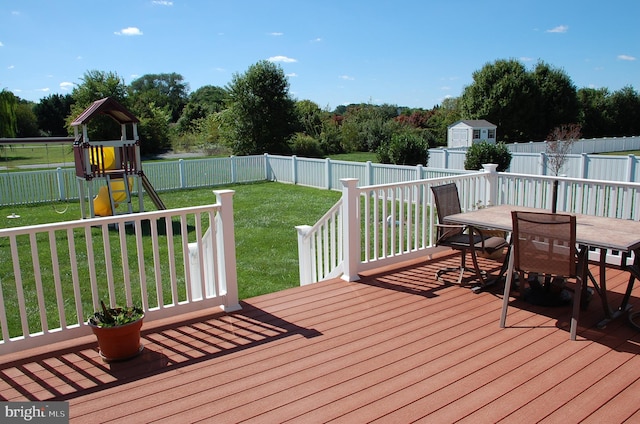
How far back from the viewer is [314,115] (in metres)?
27.7

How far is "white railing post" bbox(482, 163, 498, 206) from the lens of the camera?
5.60 meters

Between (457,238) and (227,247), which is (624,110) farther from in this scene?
(227,247)

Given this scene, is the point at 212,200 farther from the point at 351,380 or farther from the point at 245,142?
the point at 351,380

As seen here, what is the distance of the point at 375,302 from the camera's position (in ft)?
13.2

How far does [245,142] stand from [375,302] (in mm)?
16878

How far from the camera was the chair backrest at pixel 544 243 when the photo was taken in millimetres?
3227

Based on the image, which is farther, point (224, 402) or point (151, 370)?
point (151, 370)

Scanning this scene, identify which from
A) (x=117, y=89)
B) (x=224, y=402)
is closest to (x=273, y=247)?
(x=224, y=402)

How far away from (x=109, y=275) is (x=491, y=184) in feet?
14.0

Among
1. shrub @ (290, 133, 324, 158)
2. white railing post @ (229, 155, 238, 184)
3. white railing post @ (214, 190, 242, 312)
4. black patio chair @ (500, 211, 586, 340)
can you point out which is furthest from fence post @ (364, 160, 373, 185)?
shrub @ (290, 133, 324, 158)

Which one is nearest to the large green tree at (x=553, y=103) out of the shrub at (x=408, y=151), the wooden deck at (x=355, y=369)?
the shrub at (x=408, y=151)

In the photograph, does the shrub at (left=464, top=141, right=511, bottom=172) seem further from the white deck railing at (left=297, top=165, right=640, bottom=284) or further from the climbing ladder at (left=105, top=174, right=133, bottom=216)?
the climbing ladder at (left=105, top=174, right=133, bottom=216)

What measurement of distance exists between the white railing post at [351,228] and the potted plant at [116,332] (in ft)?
6.72

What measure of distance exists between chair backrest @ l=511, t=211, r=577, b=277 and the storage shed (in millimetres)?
21027
